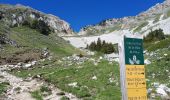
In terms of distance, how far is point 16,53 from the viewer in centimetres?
5281

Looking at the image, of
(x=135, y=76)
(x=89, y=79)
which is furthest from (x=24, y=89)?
(x=135, y=76)

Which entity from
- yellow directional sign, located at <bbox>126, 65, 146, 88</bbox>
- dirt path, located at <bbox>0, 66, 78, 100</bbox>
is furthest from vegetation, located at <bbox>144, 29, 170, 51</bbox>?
yellow directional sign, located at <bbox>126, 65, 146, 88</bbox>

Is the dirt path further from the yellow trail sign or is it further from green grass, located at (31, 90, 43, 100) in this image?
the yellow trail sign

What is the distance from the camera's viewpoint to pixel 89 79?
29656 millimetres

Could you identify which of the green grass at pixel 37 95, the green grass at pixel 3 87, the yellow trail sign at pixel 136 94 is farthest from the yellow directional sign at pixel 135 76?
the green grass at pixel 3 87

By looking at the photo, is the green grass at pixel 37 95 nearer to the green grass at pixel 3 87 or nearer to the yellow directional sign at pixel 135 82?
the green grass at pixel 3 87

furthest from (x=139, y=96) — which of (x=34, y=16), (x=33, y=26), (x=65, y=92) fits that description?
(x=34, y=16)

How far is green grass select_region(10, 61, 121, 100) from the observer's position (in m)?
25.3

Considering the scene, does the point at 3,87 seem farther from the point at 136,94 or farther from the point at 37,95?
the point at 136,94

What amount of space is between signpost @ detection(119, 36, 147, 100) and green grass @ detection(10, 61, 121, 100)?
1293 cm

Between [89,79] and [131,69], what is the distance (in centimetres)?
1900

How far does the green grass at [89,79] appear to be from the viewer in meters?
25.3

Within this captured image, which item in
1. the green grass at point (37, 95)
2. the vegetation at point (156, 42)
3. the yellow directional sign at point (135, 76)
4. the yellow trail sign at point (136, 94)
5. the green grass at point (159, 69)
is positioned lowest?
the green grass at point (37, 95)

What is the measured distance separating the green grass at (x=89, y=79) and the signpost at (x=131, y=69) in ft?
42.4
